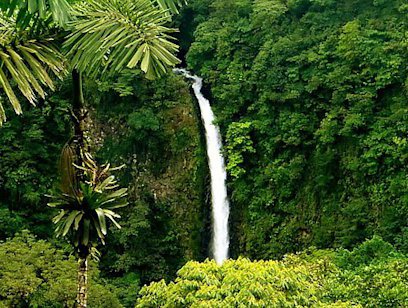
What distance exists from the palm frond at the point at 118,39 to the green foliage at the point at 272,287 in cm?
336

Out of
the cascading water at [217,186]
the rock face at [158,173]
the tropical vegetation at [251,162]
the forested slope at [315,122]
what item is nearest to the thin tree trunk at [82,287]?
the tropical vegetation at [251,162]

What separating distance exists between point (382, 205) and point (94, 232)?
8.72 meters

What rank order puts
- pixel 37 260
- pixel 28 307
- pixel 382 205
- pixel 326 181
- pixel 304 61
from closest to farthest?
pixel 28 307 < pixel 37 260 < pixel 382 205 < pixel 326 181 < pixel 304 61

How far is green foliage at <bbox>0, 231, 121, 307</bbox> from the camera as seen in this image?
959 cm

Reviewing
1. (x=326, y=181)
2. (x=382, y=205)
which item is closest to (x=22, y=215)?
(x=326, y=181)

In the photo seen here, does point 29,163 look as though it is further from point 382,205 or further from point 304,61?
point 382,205

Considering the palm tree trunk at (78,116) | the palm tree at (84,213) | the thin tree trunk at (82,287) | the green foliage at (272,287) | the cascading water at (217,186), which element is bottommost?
the cascading water at (217,186)

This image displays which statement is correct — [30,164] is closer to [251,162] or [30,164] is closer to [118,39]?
[251,162]

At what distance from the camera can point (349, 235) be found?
11359 mm

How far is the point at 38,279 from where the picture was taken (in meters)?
9.82

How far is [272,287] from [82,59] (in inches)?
151

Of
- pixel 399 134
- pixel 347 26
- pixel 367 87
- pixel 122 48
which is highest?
pixel 122 48

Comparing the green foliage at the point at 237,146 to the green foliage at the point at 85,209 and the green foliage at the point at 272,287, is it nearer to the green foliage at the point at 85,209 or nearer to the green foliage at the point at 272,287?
the green foliage at the point at 272,287

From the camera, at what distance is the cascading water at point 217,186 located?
13.4 m
